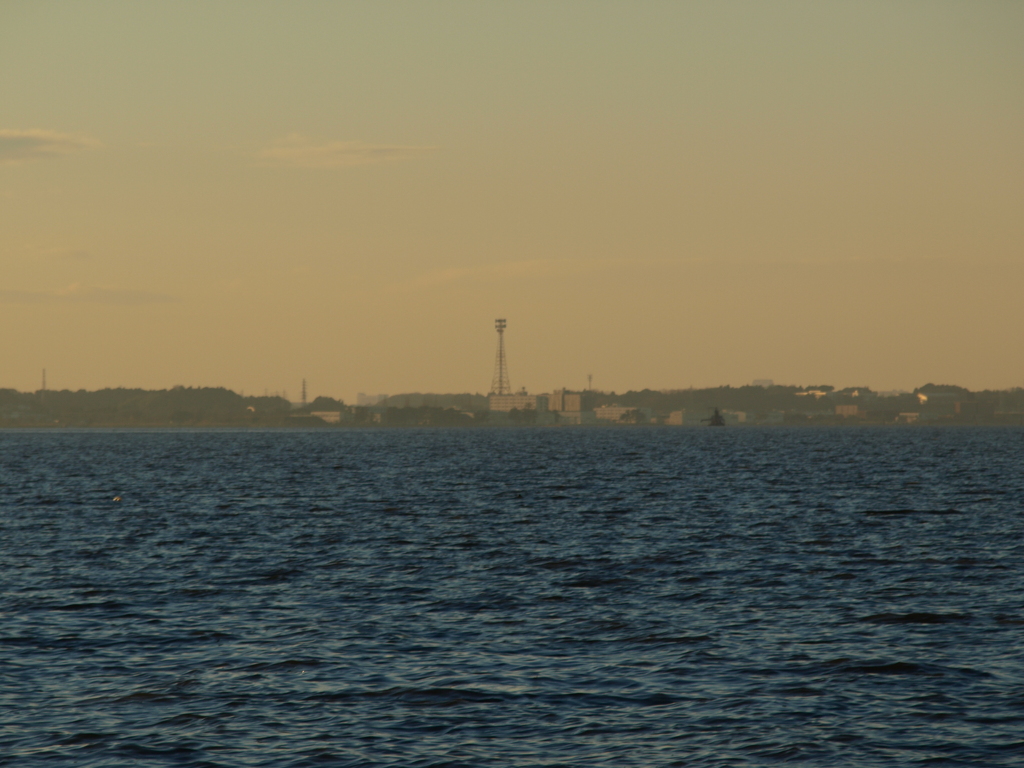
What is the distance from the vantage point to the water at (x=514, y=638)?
1908 centimetres

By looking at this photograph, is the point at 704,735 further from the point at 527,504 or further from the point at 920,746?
the point at 527,504

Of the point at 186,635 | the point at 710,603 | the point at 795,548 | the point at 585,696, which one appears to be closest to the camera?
the point at 585,696

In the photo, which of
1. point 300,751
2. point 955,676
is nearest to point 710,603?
point 955,676

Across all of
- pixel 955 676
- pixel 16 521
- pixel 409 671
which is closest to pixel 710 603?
pixel 955 676

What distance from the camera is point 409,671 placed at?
77.6 ft

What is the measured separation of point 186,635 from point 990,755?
18.7 meters

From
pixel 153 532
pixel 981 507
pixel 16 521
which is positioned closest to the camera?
pixel 153 532

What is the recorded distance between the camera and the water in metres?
19.1

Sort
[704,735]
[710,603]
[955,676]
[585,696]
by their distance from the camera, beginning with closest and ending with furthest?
[704,735], [585,696], [955,676], [710,603]

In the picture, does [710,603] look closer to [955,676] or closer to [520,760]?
[955,676]

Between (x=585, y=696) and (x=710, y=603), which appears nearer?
(x=585, y=696)

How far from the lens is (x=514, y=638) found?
27.0 m

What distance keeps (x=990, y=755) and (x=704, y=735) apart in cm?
474

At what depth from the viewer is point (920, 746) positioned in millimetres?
18703
